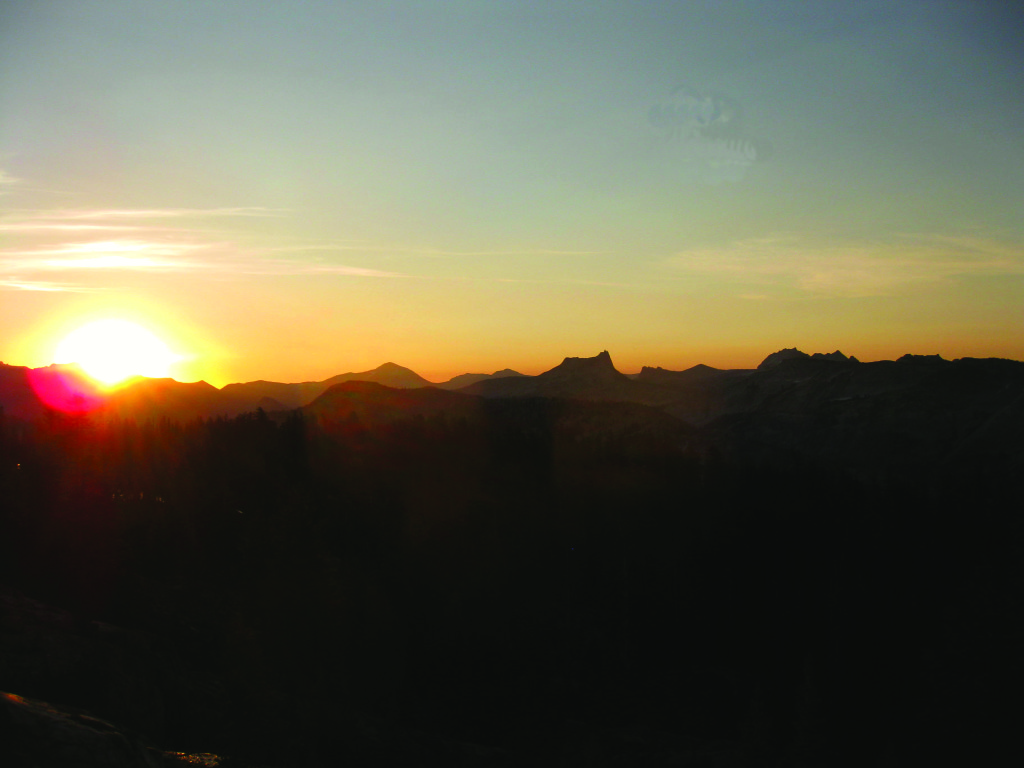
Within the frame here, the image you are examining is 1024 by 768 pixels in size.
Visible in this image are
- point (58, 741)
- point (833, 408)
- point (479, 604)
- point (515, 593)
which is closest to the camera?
point (58, 741)

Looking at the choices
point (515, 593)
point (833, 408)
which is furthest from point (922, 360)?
point (515, 593)

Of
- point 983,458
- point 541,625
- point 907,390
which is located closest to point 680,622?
point 541,625

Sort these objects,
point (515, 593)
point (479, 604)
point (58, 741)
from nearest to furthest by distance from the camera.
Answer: point (58, 741) → point (479, 604) → point (515, 593)

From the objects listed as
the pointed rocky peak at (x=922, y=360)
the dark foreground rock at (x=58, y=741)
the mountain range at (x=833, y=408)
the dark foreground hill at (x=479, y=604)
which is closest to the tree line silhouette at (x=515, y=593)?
the dark foreground hill at (x=479, y=604)

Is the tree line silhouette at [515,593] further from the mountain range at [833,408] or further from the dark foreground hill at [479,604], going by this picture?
the mountain range at [833,408]

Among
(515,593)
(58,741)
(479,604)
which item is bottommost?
(515,593)

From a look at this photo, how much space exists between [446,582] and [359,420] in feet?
222

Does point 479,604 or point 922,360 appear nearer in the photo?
point 479,604

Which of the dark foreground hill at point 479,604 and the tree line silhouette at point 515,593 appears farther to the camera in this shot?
the tree line silhouette at point 515,593

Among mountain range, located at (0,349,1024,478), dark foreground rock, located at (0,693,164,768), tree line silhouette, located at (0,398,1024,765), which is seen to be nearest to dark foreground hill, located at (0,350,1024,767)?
dark foreground rock, located at (0,693,164,768)

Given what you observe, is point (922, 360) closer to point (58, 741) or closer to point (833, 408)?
point (833, 408)

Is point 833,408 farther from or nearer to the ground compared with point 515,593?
farther from the ground

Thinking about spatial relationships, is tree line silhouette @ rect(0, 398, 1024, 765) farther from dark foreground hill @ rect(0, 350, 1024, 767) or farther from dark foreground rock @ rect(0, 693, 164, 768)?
dark foreground rock @ rect(0, 693, 164, 768)

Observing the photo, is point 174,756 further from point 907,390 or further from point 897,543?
point 907,390
